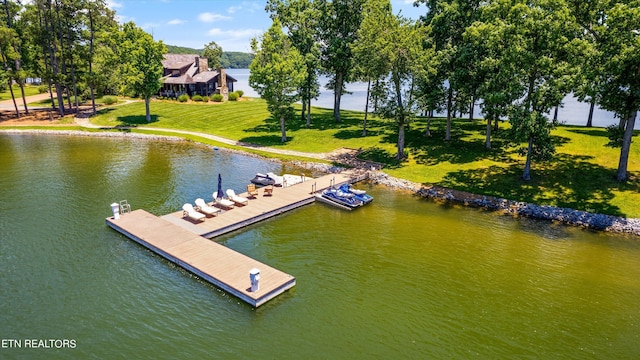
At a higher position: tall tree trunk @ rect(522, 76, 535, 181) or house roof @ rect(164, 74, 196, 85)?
house roof @ rect(164, 74, 196, 85)

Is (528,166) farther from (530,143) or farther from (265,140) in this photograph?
(265,140)

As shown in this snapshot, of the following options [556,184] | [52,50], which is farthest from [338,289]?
[52,50]

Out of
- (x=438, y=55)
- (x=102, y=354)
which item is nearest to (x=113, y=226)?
(x=102, y=354)

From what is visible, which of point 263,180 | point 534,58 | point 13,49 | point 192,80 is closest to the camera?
point 534,58

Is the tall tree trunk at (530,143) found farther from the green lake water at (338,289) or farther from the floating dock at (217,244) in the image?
the floating dock at (217,244)

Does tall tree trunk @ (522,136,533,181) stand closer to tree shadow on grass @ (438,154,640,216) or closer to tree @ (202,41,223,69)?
tree shadow on grass @ (438,154,640,216)

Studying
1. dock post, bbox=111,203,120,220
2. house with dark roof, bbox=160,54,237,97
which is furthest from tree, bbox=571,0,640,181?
house with dark roof, bbox=160,54,237,97
